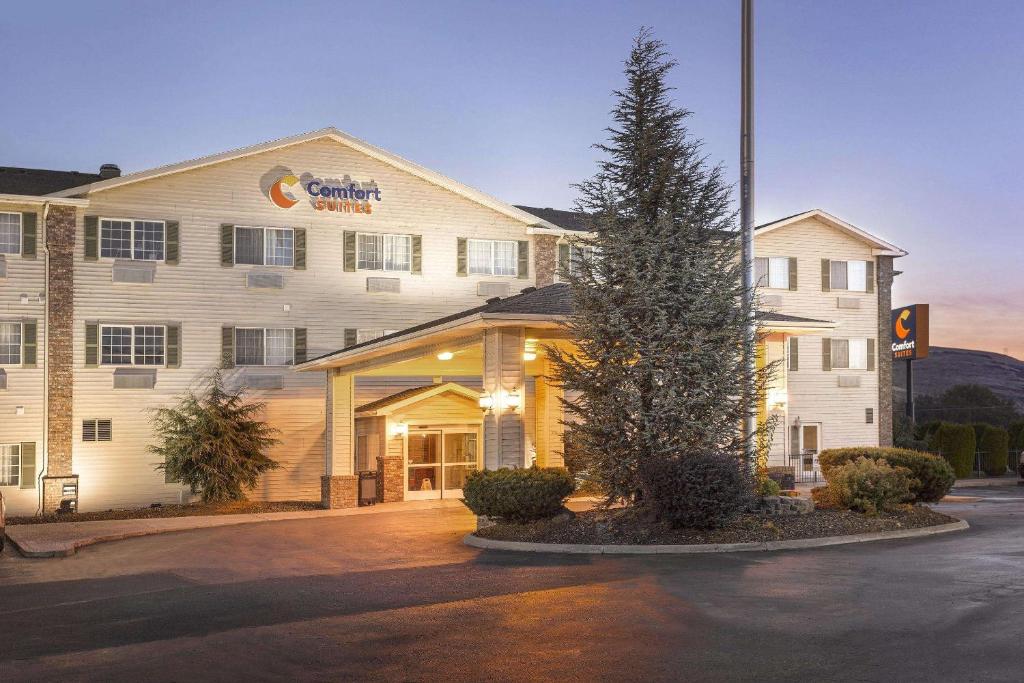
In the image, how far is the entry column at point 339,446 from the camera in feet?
98.4

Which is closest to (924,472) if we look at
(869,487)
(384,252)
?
(869,487)

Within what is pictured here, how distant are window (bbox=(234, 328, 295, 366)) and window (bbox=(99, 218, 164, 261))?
3213 mm

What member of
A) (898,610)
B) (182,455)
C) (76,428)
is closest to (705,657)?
(898,610)

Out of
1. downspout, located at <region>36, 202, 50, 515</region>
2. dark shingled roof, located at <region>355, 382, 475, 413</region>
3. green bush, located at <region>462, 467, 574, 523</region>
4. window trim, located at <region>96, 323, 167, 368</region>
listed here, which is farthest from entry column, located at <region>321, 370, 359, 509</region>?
green bush, located at <region>462, 467, 574, 523</region>

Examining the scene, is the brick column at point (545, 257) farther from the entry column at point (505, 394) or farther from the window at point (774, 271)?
the entry column at point (505, 394)

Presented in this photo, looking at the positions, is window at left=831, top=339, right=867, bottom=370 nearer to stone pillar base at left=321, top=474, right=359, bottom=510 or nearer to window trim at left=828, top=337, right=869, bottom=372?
window trim at left=828, top=337, right=869, bottom=372

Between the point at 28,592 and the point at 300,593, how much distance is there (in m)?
3.84

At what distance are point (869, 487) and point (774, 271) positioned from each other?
20676 mm

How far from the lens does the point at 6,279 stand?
2933cm

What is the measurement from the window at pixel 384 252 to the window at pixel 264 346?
10.0 feet

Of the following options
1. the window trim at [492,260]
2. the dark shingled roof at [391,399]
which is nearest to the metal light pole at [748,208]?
the dark shingled roof at [391,399]

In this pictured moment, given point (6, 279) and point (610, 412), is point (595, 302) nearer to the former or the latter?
point (610, 412)

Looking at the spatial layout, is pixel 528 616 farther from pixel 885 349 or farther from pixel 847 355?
pixel 885 349

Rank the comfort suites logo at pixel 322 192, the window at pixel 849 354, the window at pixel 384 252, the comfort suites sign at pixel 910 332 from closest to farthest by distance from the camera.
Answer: the comfort suites logo at pixel 322 192, the window at pixel 384 252, the window at pixel 849 354, the comfort suites sign at pixel 910 332
